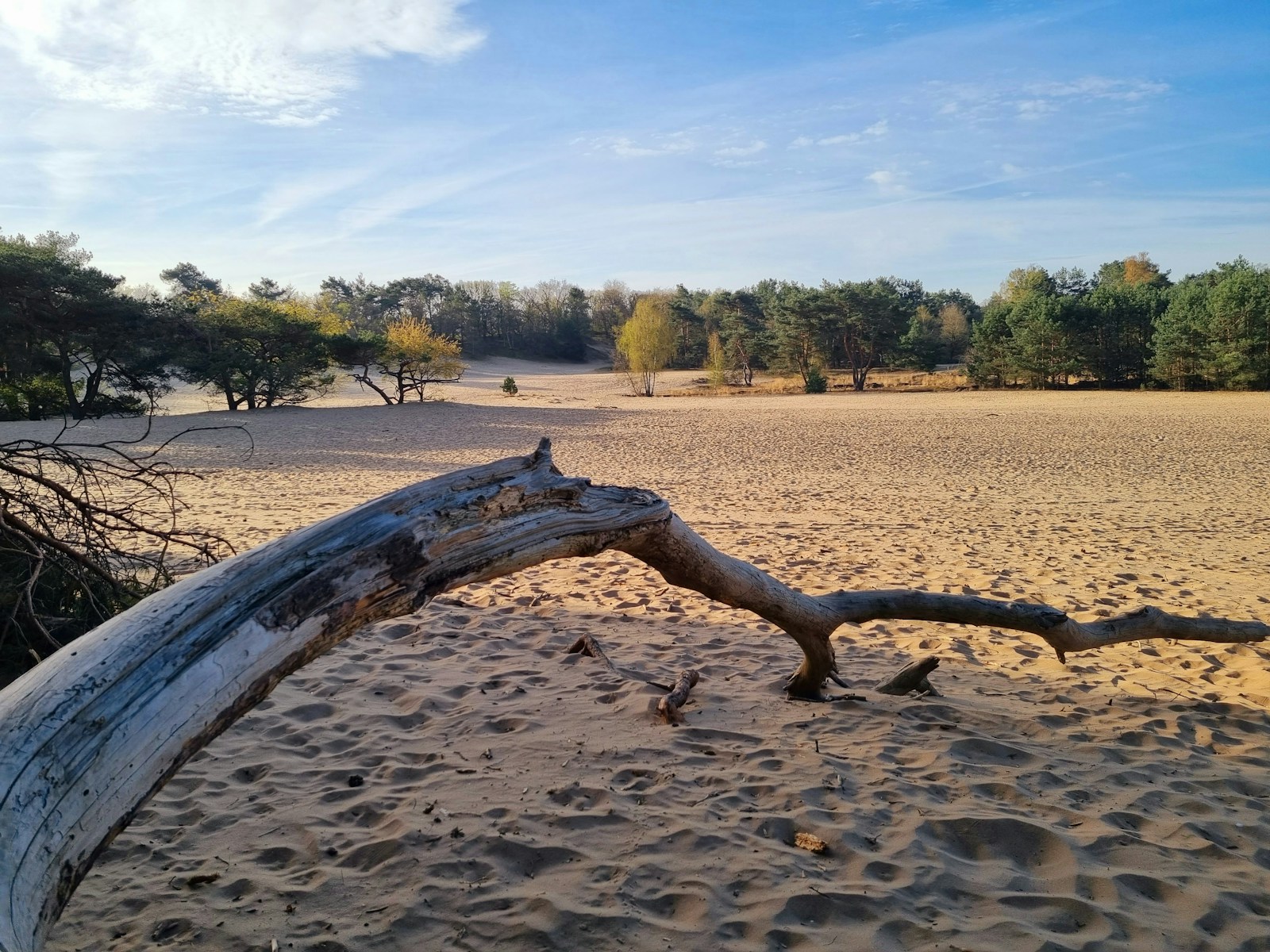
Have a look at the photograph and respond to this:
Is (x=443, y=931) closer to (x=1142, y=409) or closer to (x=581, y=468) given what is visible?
Answer: (x=581, y=468)

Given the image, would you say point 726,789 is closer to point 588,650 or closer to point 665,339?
point 588,650

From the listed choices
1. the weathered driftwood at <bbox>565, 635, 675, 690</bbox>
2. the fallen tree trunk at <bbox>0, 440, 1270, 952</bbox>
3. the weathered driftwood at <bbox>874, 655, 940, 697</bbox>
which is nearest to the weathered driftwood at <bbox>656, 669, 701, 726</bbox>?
the weathered driftwood at <bbox>565, 635, 675, 690</bbox>

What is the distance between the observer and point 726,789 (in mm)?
3680

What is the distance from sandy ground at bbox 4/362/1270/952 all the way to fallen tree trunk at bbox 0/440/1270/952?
3.88 ft

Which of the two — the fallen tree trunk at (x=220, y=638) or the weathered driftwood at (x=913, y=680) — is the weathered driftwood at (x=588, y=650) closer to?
the weathered driftwood at (x=913, y=680)

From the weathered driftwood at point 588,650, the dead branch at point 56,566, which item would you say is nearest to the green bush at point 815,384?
the weathered driftwood at point 588,650

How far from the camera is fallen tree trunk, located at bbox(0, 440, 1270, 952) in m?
1.67

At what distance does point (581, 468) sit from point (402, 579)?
14.5 metres

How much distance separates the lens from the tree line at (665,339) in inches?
1047

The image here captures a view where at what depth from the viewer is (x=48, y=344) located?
27422 mm

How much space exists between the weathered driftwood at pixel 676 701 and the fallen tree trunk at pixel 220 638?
1486 mm

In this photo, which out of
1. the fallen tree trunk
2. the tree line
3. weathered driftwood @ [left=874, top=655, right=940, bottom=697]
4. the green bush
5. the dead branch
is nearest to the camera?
the fallen tree trunk

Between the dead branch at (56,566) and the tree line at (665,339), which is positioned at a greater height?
the tree line at (665,339)

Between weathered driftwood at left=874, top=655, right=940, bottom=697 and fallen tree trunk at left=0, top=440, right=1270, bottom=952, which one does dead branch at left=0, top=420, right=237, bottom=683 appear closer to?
fallen tree trunk at left=0, top=440, right=1270, bottom=952
